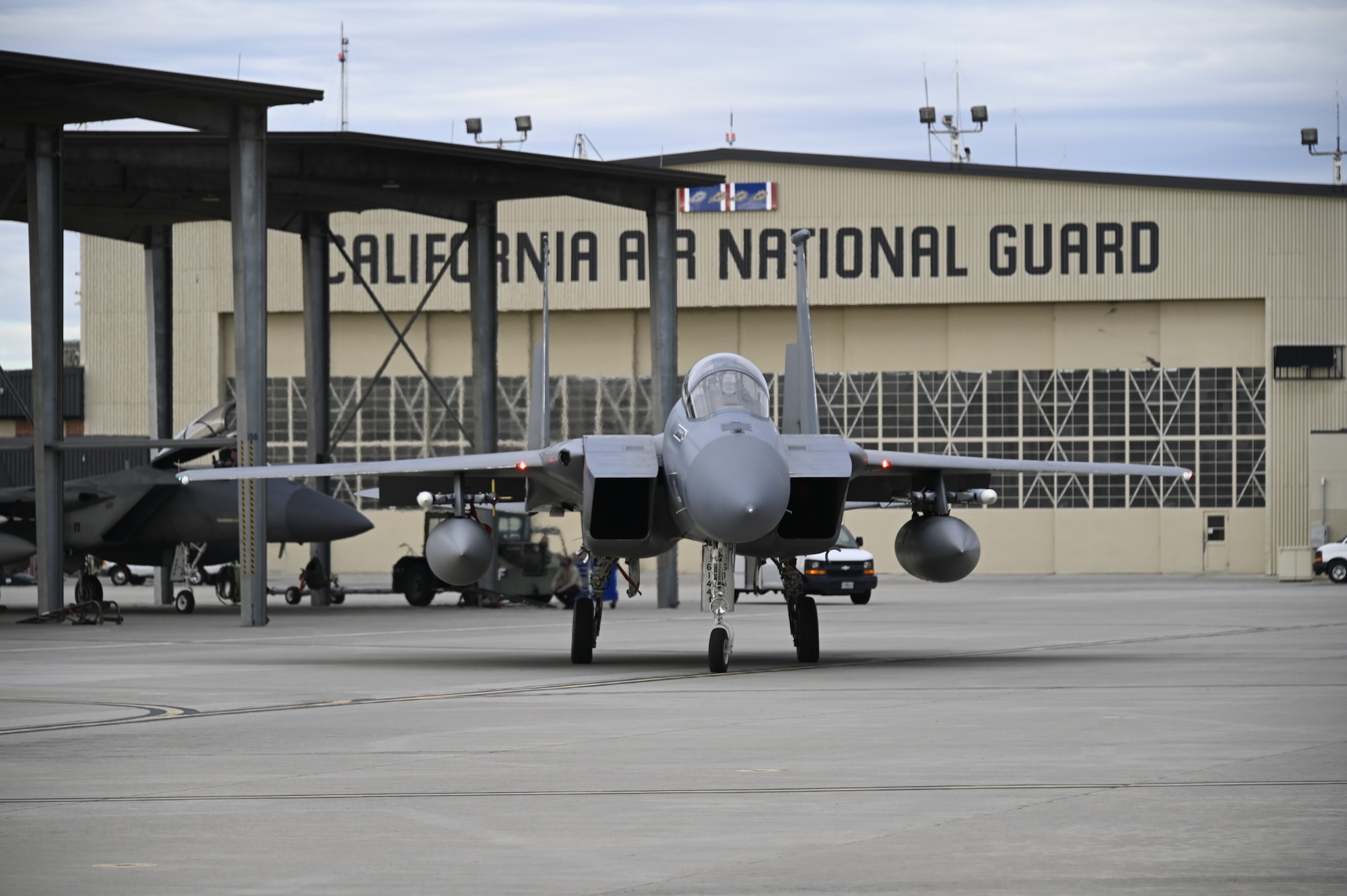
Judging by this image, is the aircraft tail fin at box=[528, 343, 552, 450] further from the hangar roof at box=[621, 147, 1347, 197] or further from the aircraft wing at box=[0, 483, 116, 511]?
the hangar roof at box=[621, 147, 1347, 197]

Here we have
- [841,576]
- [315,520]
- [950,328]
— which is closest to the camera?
[315,520]

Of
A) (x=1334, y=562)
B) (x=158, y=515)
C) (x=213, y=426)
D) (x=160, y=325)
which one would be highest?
(x=160, y=325)

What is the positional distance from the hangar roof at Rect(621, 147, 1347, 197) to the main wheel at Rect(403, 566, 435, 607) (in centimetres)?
1791

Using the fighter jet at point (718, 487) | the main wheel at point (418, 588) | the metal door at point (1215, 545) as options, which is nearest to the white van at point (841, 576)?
the main wheel at point (418, 588)

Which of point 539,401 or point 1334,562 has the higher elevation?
point 539,401

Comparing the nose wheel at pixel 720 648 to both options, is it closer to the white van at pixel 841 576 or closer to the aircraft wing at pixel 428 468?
the aircraft wing at pixel 428 468

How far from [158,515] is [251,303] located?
7.22 m

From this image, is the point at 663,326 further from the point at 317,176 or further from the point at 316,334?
the point at 316,334

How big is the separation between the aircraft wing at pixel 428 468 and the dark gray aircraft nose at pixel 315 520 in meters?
13.1

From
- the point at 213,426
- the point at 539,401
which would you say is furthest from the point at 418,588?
the point at 539,401

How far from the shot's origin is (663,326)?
A: 3362 cm

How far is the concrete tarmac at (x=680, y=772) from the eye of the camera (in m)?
6.52

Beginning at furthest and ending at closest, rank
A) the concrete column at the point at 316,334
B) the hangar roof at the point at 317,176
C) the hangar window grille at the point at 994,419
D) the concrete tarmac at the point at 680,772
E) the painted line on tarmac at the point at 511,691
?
the hangar window grille at the point at 994,419, the concrete column at the point at 316,334, the hangar roof at the point at 317,176, the painted line on tarmac at the point at 511,691, the concrete tarmac at the point at 680,772

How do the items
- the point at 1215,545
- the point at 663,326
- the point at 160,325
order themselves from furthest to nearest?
1. the point at 1215,545
2. the point at 160,325
3. the point at 663,326
